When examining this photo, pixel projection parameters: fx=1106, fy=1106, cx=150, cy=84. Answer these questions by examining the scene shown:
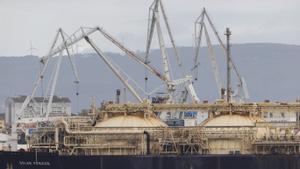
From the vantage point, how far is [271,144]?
73938 millimetres

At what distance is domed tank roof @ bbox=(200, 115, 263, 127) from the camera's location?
250 ft

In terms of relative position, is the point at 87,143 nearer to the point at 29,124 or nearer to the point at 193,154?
the point at 193,154

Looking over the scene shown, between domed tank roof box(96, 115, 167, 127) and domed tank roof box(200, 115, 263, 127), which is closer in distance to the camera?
domed tank roof box(200, 115, 263, 127)

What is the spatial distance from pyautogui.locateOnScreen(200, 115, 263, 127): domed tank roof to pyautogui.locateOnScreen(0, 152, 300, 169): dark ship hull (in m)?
2.99

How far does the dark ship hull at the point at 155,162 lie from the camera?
73312 millimetres

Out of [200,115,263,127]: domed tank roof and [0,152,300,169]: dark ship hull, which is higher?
[200,115,263,127]: domed tank roof

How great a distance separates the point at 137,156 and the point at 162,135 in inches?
90.9

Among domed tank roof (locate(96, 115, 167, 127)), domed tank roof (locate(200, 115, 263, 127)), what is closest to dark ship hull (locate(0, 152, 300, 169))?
domed tank roof (locate(200, 115, 263, 127))

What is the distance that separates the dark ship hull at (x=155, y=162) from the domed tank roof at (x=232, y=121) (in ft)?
9.81

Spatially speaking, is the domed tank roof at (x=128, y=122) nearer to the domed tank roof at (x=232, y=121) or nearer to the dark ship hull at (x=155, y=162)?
the dark ship hull at (x=155, y=162)

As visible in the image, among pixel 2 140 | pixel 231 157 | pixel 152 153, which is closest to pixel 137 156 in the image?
pixel 152 153

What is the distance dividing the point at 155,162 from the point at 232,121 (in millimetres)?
6037

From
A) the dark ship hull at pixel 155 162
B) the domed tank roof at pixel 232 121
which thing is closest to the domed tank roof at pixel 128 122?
the dark ship hull at pixel 155 162

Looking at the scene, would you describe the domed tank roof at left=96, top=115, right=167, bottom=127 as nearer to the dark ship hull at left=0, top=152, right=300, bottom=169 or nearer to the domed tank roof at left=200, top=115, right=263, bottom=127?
the dark ship hull at left=0, top=152, right=300, bottom=169
